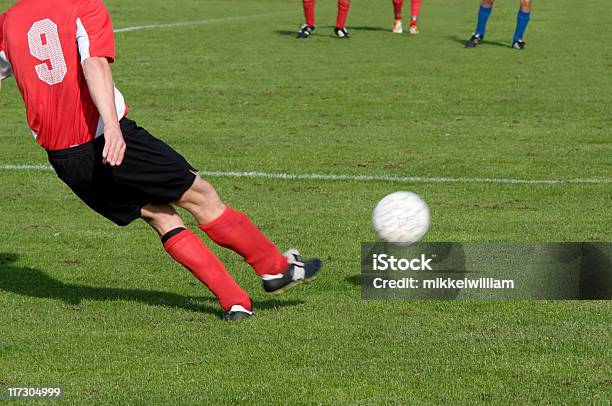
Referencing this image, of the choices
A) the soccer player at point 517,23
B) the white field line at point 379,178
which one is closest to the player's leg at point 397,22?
the soccer player at point 517,23

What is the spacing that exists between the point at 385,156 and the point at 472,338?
780 cm

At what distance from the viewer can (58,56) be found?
625 centimetres

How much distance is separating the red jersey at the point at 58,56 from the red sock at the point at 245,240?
2.71 ft

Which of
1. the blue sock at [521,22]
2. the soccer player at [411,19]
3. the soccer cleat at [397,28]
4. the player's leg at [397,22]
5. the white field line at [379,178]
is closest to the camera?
the white field line at [379,178]

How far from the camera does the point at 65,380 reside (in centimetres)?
562

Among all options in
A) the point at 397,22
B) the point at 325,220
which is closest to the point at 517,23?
the point at 397,22

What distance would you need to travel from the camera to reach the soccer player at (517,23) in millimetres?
→ 23812

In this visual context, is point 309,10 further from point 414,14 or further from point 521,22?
point 521,22

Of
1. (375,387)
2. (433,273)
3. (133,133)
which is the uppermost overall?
(133,133)

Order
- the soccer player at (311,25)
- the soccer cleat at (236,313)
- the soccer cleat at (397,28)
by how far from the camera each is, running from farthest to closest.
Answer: the soccer cleat at (397,28)
the soccer player at (311,25)
the soccer cleat at (236,313)

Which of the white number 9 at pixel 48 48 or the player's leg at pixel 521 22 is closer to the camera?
the white number 9 at pixel 48 48

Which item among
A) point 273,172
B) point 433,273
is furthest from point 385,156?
point 433,273

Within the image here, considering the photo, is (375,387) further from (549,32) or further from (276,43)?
(549,32)

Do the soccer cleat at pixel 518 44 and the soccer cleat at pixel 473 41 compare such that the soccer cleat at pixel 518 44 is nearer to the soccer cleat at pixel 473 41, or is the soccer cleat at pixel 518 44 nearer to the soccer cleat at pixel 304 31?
the soccer cleat at pixel 473 41
